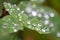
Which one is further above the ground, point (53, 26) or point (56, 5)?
point (56, 5)

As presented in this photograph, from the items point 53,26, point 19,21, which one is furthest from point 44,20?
point 19,21

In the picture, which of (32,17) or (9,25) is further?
(32,17)

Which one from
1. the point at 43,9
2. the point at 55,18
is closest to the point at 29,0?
the point at 43,9

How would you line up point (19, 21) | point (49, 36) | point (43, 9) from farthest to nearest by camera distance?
point (43, 9) → point (49, 36) → point (19, 21)

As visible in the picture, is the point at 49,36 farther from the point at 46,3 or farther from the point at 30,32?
the point at 46,3

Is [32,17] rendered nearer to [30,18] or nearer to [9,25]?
[30,18]

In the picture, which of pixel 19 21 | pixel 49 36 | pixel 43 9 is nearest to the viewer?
pixel 19 21

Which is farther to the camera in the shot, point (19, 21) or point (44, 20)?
point (44, 20)

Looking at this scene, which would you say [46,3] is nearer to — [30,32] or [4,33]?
[30,32]

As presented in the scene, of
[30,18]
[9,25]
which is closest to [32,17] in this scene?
[30,18]
